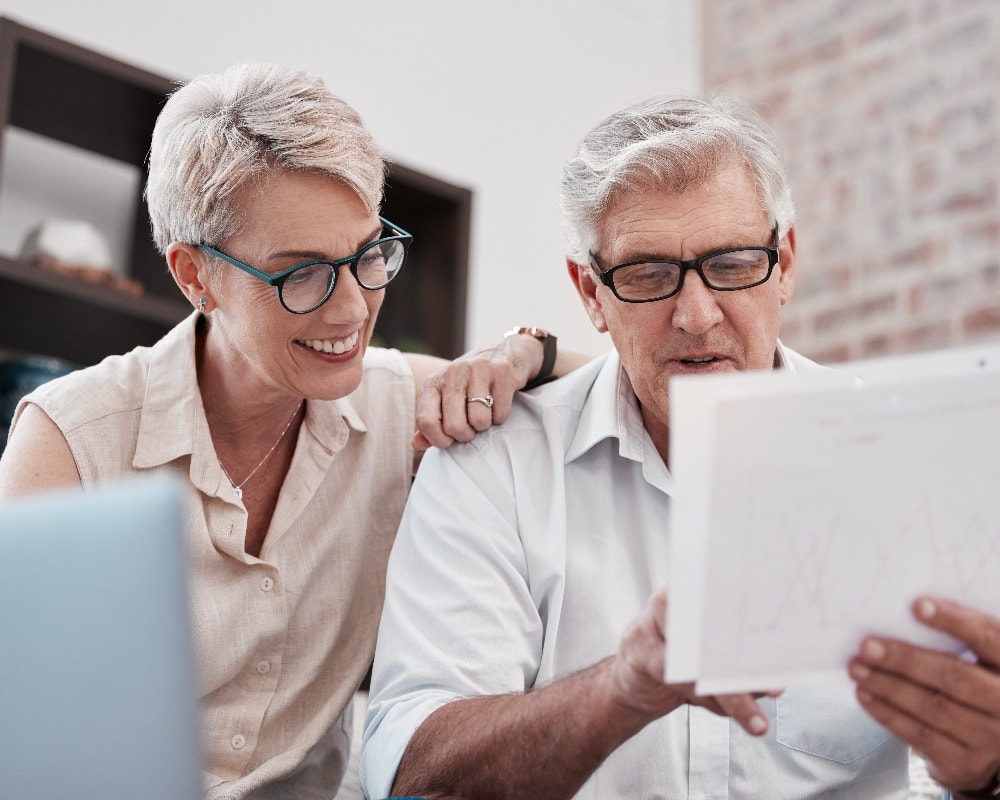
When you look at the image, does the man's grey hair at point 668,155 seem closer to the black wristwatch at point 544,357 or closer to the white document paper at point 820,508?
the black wristwatch at point 544,357

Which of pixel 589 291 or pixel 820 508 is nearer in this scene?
pixel 820 508

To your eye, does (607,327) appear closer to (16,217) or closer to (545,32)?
(16,217)

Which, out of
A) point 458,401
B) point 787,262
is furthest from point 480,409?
point 787,262

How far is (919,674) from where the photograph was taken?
964 mm

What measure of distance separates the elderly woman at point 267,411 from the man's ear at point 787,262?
0.36 metres

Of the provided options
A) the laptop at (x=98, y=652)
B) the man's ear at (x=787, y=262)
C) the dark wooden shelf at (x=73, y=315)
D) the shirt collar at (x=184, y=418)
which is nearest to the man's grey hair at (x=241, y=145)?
the shirt collar at (x=184, y=418)

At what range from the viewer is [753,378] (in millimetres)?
880

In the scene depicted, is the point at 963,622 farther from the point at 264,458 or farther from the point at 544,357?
the point at 264,458

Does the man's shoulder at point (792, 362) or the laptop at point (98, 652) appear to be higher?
the man's shoulder at point (792, 362)

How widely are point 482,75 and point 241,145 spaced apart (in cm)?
232

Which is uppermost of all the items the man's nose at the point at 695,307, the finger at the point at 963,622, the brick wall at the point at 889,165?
the brick wall at the point at 889,165

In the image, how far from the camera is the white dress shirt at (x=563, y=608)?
4.48 feet

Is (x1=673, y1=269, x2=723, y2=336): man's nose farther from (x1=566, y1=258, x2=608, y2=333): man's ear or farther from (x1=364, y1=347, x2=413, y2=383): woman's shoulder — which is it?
(x1=364, y1=347, x2=413, y2=383): woman's shoulder

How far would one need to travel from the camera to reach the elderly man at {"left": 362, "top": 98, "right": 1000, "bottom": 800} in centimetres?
131
